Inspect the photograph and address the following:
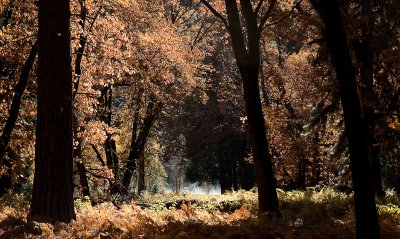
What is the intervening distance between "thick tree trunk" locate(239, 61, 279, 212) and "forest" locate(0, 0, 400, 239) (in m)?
0.03

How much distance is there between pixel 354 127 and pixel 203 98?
2561cm

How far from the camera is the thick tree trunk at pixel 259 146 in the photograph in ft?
36.0

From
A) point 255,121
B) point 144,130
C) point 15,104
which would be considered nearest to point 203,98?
point 144,130

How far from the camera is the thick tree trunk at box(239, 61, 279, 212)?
1096cm

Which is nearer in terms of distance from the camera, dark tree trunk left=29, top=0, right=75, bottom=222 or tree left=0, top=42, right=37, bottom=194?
dark tree trunk left=29, top=0, right=75, bottom=222

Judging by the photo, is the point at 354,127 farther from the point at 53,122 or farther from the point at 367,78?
the point at 367,78

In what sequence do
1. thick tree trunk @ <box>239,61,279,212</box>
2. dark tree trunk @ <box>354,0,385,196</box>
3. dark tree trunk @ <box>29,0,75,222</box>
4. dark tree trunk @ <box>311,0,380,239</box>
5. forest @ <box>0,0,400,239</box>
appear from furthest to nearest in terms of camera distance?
1. dark tree trunk @ <box>354,0,385,196</box>
2. thick tree trunk @ <box>239,61,279,212</box>
3. dark tree trunk @ <box>29,0,75,222</box>
4. forest @ <box>0,0,400,239</box>
5. dark tree trunk @ <box>311,0,380,239</box>

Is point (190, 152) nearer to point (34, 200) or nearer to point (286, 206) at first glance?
A: point (286, 206)

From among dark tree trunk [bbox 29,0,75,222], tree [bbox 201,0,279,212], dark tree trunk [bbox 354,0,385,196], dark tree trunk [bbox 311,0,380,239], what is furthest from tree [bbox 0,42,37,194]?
dark tree trunk [bbox 311,0,380,239]

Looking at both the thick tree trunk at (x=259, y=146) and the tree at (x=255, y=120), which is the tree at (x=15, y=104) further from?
the thick tree trunk at (x=259, y=146)

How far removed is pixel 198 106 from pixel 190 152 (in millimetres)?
4485

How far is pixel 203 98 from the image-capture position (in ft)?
104

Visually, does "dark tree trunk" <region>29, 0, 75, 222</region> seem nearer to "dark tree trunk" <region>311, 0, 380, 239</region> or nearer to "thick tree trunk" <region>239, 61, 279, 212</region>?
"thick tree trunk" <region>239, 61, 279, 212</region>

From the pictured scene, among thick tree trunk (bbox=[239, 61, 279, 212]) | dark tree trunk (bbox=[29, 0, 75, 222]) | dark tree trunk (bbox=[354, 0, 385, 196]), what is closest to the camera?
dark tree trunk (bbox=[29, 0, 75, 222])
